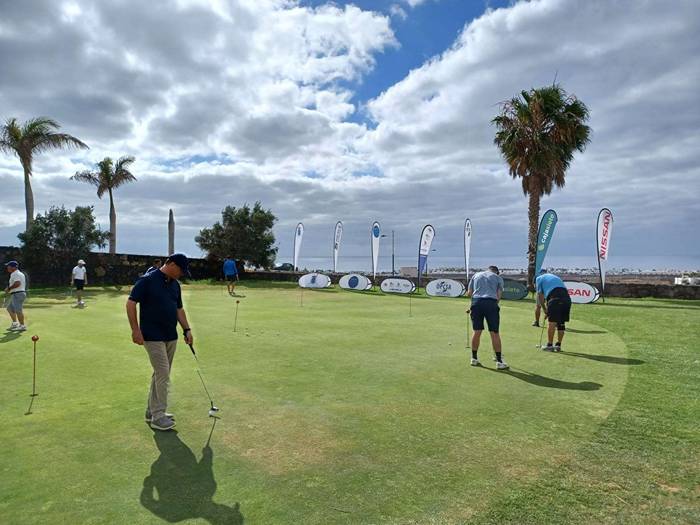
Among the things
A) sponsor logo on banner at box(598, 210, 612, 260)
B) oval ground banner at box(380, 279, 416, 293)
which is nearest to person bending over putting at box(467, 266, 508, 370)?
sponsor logo on banner at box(598, 210, 612, 260)

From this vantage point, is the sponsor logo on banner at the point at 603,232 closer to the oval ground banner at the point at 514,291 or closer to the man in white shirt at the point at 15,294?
the oval ground banner at the point at 514,291

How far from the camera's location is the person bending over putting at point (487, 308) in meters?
8.47

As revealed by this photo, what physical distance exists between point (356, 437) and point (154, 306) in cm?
280

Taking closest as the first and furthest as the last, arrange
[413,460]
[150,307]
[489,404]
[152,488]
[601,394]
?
[152,488], [413,460], [150,307], [489,404], [601,394]

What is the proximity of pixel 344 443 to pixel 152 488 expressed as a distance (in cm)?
188

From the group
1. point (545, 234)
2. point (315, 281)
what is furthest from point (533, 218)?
point (315, 281)

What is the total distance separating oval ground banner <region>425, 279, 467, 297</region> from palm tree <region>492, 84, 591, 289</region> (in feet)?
14.5

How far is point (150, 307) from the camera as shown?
213 inches

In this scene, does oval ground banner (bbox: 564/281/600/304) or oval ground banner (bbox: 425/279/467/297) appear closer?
oval ground banner (bbox: 564/281/600/304)

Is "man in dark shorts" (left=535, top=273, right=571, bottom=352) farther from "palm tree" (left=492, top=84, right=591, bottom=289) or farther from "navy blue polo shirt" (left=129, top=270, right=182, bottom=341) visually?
"palm tree" (left=492, top=84, right=591, bottom=289)

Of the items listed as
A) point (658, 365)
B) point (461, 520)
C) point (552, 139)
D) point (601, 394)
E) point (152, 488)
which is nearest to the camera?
point (461, 520)

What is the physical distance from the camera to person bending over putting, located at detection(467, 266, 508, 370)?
847 centimetres

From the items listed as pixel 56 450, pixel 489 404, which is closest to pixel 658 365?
pixel 489 404

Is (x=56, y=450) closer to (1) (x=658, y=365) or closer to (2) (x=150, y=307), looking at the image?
(2) (x=150, y=307)
